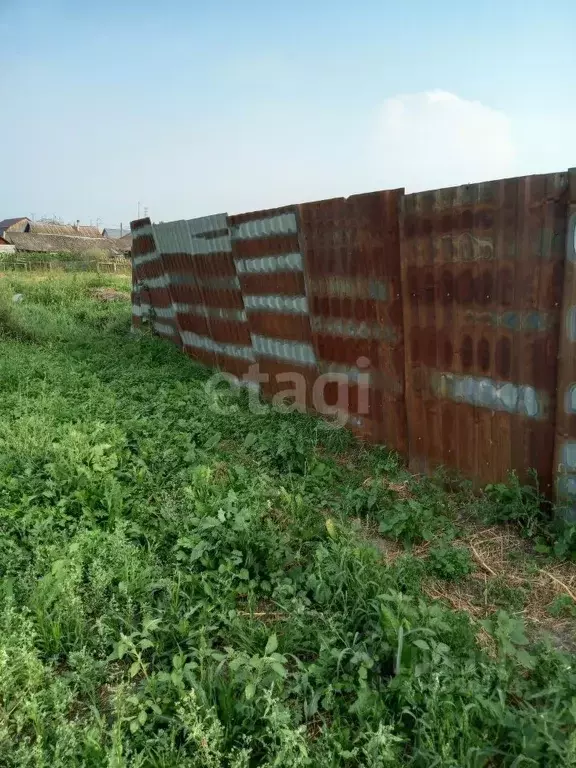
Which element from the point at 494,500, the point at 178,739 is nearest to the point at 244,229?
the point at 494,500

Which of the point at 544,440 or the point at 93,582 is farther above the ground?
the point at 544,440

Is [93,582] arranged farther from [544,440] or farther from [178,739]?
[544,440]

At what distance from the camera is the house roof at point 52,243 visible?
37875 millimetres

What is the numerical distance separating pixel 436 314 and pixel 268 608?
189cm

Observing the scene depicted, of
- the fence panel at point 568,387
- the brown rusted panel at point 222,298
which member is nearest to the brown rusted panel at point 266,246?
the brown rusted panel at point 222,298

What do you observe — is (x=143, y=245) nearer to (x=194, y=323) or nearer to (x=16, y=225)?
(x=194, y=323)

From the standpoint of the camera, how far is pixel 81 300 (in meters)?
12.6

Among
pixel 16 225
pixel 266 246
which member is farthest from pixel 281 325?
pixel 16 225

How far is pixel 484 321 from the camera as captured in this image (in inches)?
117

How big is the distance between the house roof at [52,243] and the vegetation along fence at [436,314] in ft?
117

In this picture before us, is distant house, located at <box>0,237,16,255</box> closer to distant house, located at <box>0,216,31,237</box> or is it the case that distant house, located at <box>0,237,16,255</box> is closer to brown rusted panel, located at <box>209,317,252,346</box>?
distant house, located at <box>0,216,31,237</box>

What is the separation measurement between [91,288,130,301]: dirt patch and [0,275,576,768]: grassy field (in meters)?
9.54

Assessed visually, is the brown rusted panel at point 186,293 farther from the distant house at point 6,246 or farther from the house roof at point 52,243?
the distant house at point 6,246

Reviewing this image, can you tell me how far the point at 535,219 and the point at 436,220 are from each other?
60 centimetres
